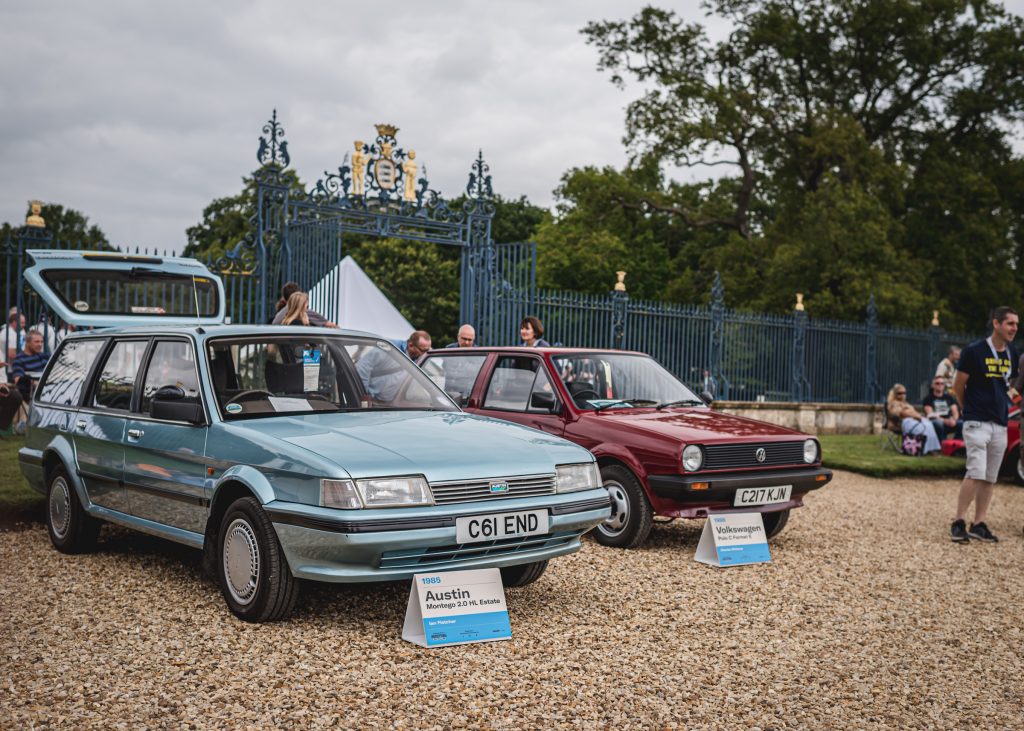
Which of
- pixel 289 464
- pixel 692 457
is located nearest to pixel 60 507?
pixel 289 464

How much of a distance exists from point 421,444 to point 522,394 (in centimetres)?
335

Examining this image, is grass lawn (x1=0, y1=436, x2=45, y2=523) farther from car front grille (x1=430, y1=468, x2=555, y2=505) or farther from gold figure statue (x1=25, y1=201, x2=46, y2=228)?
car front grille (x1=430, y1=468, x2=555, y2=505)

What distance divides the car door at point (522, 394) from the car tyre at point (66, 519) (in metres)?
3.24

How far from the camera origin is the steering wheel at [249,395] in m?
5.32

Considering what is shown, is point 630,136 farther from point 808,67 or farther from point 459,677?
point 459,677

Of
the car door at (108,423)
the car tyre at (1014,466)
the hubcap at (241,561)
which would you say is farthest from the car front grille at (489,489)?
the car tyre at (1014,466)

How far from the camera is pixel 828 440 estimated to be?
62.4 feet

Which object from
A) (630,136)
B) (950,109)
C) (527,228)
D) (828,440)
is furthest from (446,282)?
(828,440)

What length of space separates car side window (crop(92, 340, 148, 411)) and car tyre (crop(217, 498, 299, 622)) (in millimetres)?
1604

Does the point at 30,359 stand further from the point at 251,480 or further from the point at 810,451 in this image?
the point at 810,451

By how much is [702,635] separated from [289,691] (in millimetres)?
2283

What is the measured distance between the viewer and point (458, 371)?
340 inches

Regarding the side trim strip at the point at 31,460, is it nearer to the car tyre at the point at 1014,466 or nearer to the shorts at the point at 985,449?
the shorts at the point at 985,449

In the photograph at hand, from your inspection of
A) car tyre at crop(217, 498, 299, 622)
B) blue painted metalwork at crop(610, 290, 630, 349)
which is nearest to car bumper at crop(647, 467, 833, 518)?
car tyre at crop(217, 498, 299, 622)
